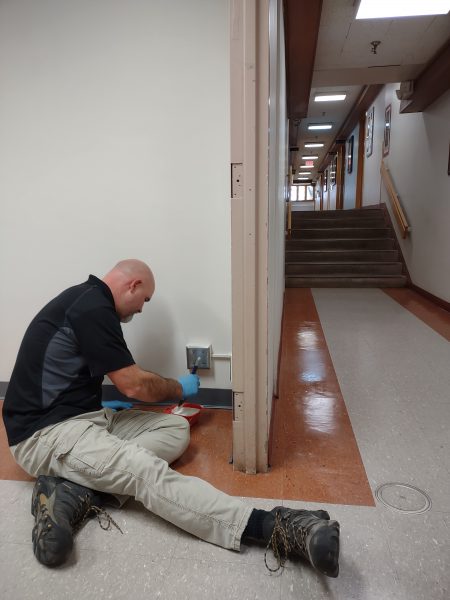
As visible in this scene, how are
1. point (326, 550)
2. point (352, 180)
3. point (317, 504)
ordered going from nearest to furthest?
point (326, 550), point (317, 504), point (352, 180)

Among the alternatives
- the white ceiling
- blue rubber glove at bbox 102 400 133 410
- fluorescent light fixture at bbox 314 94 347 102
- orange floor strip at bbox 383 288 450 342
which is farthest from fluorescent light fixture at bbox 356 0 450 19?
fluorescent light fixture at bbox 314 94 347 102

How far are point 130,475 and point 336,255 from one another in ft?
19.5

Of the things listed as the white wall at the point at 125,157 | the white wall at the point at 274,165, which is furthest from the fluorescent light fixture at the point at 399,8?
the white wall at the point at 125,157

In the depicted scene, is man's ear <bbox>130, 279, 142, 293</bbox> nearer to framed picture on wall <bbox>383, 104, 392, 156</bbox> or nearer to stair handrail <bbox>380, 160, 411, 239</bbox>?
stair handrail <bbox>380, 160, 411, 239</bbox>

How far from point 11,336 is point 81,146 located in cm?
110

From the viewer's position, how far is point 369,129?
8.20m

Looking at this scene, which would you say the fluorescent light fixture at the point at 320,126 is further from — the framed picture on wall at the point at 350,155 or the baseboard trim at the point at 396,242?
the baseboard trim at the point at 396,242

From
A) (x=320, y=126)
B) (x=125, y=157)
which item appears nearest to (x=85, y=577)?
(x=125, y=157)

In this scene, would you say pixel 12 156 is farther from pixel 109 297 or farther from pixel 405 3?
pixel 405 3

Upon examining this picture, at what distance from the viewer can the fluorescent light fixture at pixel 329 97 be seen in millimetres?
7574

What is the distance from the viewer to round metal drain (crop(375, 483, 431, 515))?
1.27 meters

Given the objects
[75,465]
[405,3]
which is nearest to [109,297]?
[75,465]

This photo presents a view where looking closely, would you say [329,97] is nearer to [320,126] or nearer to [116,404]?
[320,126]

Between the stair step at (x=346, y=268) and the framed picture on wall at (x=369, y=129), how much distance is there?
11.2 feet
